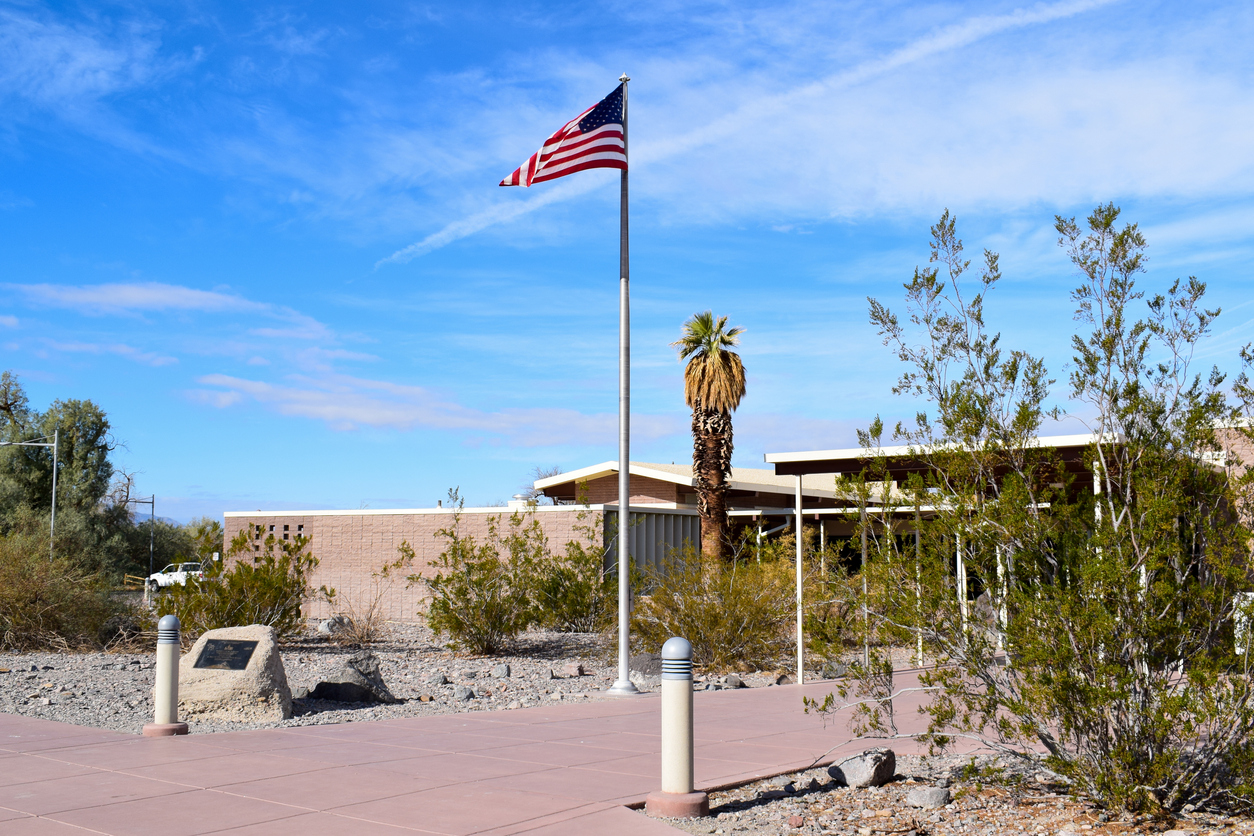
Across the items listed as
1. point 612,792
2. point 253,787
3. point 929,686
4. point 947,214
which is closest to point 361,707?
point 253,787

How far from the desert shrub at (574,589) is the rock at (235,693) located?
30.9 ft

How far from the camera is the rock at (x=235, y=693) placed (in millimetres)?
11086

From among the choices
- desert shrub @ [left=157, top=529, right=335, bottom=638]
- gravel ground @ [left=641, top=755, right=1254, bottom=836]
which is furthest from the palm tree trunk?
gravel ground @ [left=641, top=755, right=1254, bottom=836]

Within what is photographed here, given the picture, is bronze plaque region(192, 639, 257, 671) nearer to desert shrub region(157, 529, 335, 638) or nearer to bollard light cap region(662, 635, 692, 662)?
desert shrub region(157, 529, 335, 638)

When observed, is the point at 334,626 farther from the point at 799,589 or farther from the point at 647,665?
the point at 799,589

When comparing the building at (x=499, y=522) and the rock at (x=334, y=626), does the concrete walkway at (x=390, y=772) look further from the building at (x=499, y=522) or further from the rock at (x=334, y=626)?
the building at (x=499, y=522)

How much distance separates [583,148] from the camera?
14.1 meters

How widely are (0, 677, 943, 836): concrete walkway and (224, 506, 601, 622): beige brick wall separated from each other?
1495 cm

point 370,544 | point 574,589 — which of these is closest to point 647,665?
point 574,589

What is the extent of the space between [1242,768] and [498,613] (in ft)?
44.2

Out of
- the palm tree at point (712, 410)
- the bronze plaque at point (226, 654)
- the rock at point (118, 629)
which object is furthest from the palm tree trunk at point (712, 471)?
the bronze plaque at point (226, 654)

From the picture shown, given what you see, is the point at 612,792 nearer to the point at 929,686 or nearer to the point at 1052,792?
the point at 929,686

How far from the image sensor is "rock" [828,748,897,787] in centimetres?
758

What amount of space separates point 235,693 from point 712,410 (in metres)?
16.2
